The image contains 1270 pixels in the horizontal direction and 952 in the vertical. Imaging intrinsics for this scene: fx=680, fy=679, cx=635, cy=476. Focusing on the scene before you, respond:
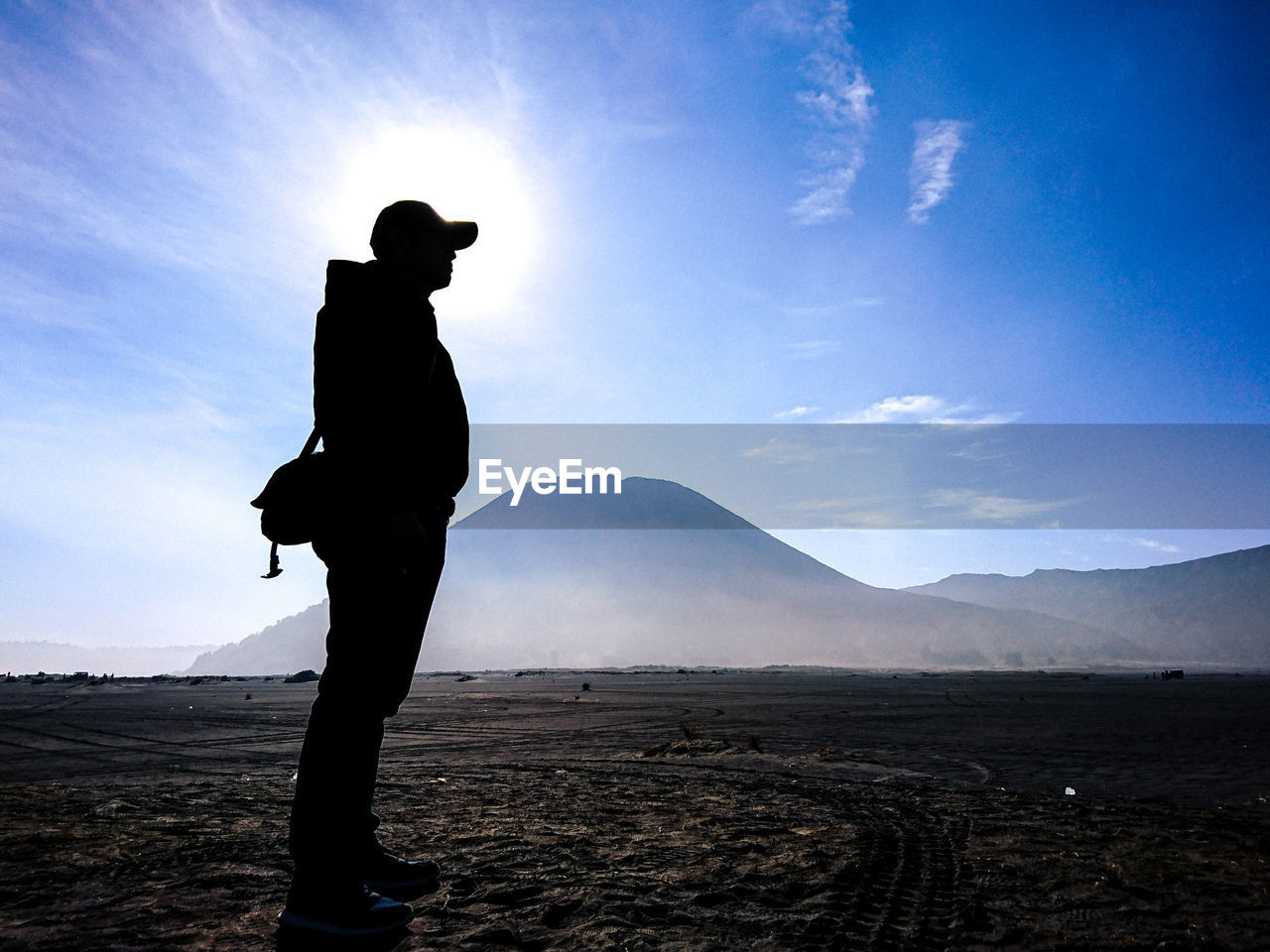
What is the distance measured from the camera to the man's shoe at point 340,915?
5.78 feet

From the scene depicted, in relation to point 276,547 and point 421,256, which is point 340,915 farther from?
point 421,256

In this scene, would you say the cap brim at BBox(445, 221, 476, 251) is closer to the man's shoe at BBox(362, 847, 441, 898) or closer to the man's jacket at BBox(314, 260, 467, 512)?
the man's jacket at BBox(314, 260, 467, 512)

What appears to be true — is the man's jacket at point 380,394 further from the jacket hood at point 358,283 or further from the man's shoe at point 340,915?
the man's shoe at point 340,915

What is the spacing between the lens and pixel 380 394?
76.4 inches

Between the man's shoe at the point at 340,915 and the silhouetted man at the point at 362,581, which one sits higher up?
the silhouetted man at the point at 362,581

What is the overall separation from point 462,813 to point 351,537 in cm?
297

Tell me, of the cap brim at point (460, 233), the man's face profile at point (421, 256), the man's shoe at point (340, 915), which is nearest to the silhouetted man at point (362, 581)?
the man's shoe at point (340, 915)

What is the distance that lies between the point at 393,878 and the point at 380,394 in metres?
1.46

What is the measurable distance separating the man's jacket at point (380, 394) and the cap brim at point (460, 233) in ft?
0.78

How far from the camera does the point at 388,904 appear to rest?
6.10 feet

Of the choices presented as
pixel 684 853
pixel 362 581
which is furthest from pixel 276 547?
pixel 684 853

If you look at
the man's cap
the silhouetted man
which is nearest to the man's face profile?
the man's cap

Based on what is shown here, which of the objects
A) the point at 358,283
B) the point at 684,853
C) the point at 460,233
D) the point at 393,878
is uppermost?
the point at 460,233

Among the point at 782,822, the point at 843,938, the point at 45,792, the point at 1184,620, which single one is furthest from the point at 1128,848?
the point at 1184,620
